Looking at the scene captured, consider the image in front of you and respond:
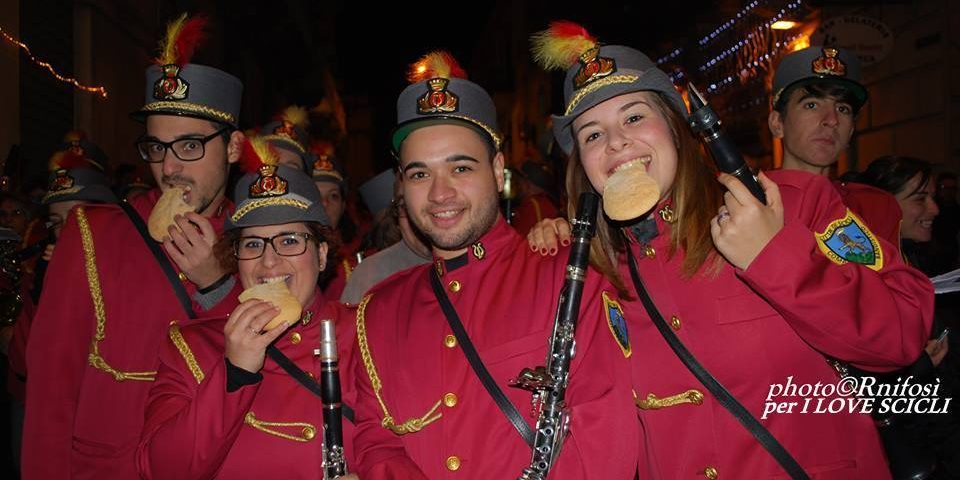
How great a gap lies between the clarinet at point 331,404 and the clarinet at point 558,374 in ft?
2.30

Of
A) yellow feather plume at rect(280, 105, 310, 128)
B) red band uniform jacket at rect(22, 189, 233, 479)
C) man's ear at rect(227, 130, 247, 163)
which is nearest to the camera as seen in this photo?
red band uniform jacket at rect(22, 189, 233, 479)

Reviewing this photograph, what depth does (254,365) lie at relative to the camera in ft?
10.4

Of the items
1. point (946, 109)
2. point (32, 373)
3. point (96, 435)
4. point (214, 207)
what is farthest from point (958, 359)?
point (946, 109)

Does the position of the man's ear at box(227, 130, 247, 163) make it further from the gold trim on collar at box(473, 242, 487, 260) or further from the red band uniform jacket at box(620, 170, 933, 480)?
the red band uniform jacket at box(620, 170, 933, 480)

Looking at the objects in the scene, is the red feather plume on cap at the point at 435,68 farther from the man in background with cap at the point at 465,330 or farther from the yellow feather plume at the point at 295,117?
the yellow feather plume at the point at 295,117

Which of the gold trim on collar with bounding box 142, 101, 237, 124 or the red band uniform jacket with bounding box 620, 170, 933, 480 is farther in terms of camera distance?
the gold trim on collar with bounding box 142, 101, 237, 124

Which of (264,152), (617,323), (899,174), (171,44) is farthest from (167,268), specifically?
(899,174)

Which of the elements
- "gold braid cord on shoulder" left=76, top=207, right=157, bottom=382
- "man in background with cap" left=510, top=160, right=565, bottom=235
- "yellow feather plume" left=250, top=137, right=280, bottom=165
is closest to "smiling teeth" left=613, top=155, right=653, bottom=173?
"yellow feather plume" left=250, top=137, right=280, bottom=165

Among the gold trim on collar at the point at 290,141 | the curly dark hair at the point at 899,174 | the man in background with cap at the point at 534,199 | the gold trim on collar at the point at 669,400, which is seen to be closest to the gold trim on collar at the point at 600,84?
the gold trim on collar at the point at 669,400

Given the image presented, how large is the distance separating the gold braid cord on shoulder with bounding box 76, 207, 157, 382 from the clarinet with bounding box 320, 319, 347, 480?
1.46 meters

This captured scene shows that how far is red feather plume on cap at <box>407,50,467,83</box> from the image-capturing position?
366 centimetres

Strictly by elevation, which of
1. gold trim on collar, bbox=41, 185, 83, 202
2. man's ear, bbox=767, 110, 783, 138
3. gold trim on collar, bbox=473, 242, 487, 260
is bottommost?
gold trim on collar, bbox=473, 242, 487, 260

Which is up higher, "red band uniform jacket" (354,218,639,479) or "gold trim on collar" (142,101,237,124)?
"gold trim on collar" (142,101,237,124)

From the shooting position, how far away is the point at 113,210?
4172mm
